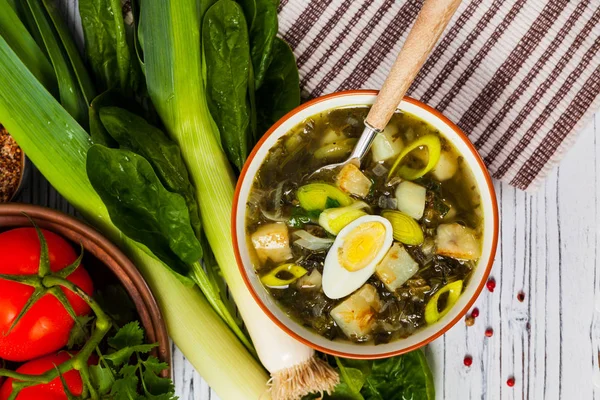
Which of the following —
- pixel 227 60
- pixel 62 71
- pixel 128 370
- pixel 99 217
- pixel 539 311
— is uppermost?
pixel 62 71

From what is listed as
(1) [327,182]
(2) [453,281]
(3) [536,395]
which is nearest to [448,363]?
(3) [536,395]

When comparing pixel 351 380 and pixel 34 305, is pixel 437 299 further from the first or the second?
pixel 34 305

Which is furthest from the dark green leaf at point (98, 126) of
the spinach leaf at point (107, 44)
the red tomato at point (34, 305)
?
the red tomato at point (34, 305)

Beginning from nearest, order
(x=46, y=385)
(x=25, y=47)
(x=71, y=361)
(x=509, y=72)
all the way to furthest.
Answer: (x=71, y=361) < (x=46, y=385) < (x=25, y=47) < (x=509, y=72)

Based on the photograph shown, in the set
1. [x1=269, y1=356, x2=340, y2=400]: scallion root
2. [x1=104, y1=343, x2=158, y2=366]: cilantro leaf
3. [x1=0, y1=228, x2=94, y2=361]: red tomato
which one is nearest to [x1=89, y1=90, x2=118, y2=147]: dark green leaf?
[x1=0, y1=228, x2=94, y2=361]: red tomato

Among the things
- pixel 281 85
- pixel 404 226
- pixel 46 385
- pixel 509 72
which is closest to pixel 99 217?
pixel 46 385

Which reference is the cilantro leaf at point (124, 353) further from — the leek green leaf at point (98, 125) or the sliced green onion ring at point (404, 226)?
the sliced green onion ring at point (404, 226)

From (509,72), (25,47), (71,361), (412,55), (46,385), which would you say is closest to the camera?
(412,55)
